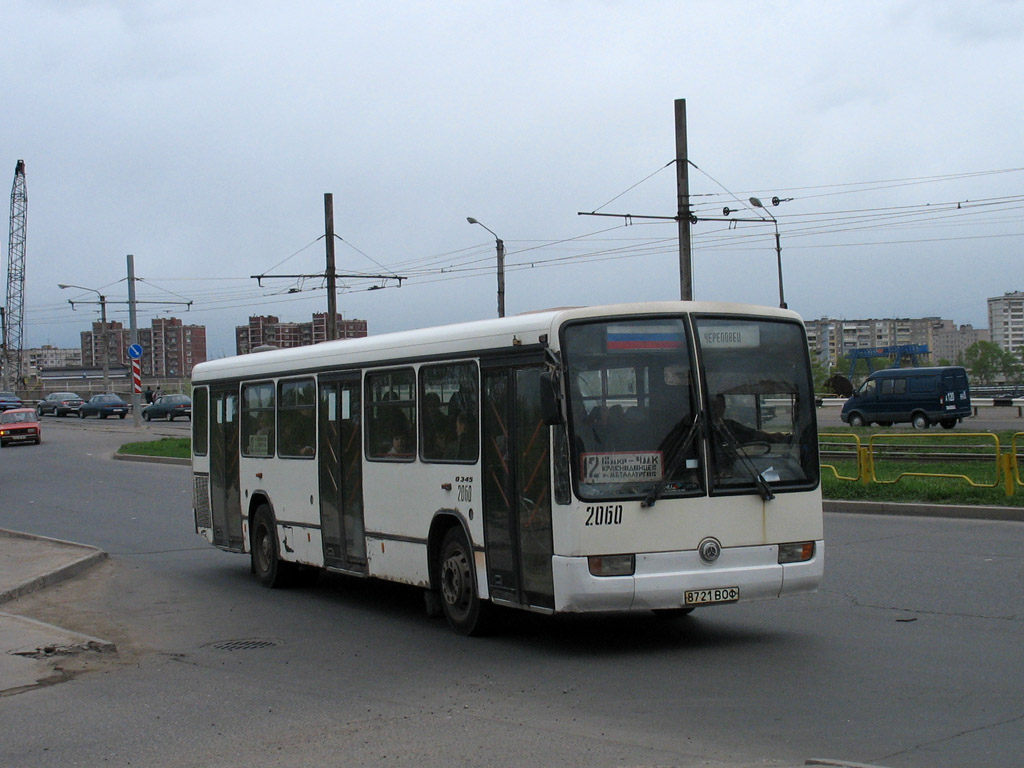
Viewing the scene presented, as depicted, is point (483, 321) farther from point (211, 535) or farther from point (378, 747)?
point (211, 535)

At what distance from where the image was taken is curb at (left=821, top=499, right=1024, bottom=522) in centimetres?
1731

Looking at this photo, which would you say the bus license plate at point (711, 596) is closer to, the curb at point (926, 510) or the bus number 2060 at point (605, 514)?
the bus number 2060 at point (605, 514)

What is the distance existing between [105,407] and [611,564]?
6822cm

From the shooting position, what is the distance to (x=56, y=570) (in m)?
14.5

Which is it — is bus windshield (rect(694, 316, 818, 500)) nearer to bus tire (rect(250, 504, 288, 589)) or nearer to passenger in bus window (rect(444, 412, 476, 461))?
passenger in bus window (rect(444, 412, 476, 461))

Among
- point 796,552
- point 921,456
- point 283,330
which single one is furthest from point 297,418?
point 283,330

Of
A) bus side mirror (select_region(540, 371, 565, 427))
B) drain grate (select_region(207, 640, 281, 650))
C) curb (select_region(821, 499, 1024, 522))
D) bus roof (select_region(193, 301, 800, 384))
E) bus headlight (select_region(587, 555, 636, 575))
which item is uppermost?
bus roof (select_region(193, 301, 800, 384))

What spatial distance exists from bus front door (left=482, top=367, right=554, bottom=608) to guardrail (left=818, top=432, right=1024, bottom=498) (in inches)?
334

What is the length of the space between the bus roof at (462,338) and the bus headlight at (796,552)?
1.78m

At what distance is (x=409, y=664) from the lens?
29.5ft

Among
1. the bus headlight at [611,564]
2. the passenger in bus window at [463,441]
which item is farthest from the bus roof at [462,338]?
the bus headlight at [611,564]

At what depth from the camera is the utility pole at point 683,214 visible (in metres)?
24.6

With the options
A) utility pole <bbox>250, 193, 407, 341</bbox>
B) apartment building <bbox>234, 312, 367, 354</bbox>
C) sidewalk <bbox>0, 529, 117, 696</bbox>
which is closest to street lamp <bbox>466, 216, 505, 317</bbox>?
utility pole <bbox>250, 193, 407, 341</bbox>

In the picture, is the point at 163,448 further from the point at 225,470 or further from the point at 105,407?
the point at 105,407
